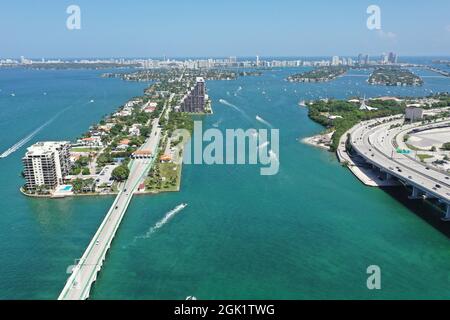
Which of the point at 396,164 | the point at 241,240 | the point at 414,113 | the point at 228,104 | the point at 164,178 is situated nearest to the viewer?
the point at 241,240

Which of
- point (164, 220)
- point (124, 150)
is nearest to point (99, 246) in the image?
point (164, 220)

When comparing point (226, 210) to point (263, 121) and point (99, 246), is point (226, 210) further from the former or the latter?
point (263, 121)

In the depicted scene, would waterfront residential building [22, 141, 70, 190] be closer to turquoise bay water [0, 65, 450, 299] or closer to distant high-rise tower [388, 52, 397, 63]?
turquoise bay water [0, 65, 450, 299]

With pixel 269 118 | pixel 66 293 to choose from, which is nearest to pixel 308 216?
pixel 66 293

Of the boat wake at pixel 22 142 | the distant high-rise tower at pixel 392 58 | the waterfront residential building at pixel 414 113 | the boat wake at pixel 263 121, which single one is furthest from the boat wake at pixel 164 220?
the distant high-rise tower at pixel 392 58

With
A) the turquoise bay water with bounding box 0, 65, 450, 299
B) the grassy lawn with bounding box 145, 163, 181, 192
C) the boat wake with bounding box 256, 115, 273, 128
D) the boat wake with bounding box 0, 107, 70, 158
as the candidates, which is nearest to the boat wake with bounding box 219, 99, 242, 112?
the boat wake with bounding box 256, 115, 273, 128
